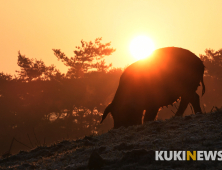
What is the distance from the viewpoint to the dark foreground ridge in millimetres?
2965

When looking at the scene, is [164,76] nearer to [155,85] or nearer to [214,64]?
[155,85]

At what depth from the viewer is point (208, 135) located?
11.8 ft

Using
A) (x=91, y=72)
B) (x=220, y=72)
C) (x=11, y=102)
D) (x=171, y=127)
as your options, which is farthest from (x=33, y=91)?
(x=171, y=127)

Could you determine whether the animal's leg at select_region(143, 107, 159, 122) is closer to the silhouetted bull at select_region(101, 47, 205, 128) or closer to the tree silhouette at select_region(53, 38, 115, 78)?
the silhouetted bull at select_region(101, 47, 205, 128)

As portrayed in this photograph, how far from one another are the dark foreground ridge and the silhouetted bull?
1.65 meters

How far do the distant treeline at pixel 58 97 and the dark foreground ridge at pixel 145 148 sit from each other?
34.6 metres

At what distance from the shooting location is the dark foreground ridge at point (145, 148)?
9.73 feet

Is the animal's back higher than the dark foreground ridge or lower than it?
higher

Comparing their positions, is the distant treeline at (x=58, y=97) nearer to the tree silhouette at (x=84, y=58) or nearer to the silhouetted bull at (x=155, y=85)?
the tree silhouette at (x=84, y=58)

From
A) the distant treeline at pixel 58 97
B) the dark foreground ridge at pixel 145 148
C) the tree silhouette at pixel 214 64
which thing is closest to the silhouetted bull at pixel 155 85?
the dark foreground ridge at pixel 145 148

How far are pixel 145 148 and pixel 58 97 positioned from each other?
38327 mm

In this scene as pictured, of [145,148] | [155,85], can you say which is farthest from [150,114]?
[145,148]

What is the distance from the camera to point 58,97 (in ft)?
135

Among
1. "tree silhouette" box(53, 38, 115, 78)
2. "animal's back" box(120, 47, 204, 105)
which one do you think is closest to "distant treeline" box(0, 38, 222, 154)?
"tree silhouette" box(53, 38, 115, 78)
